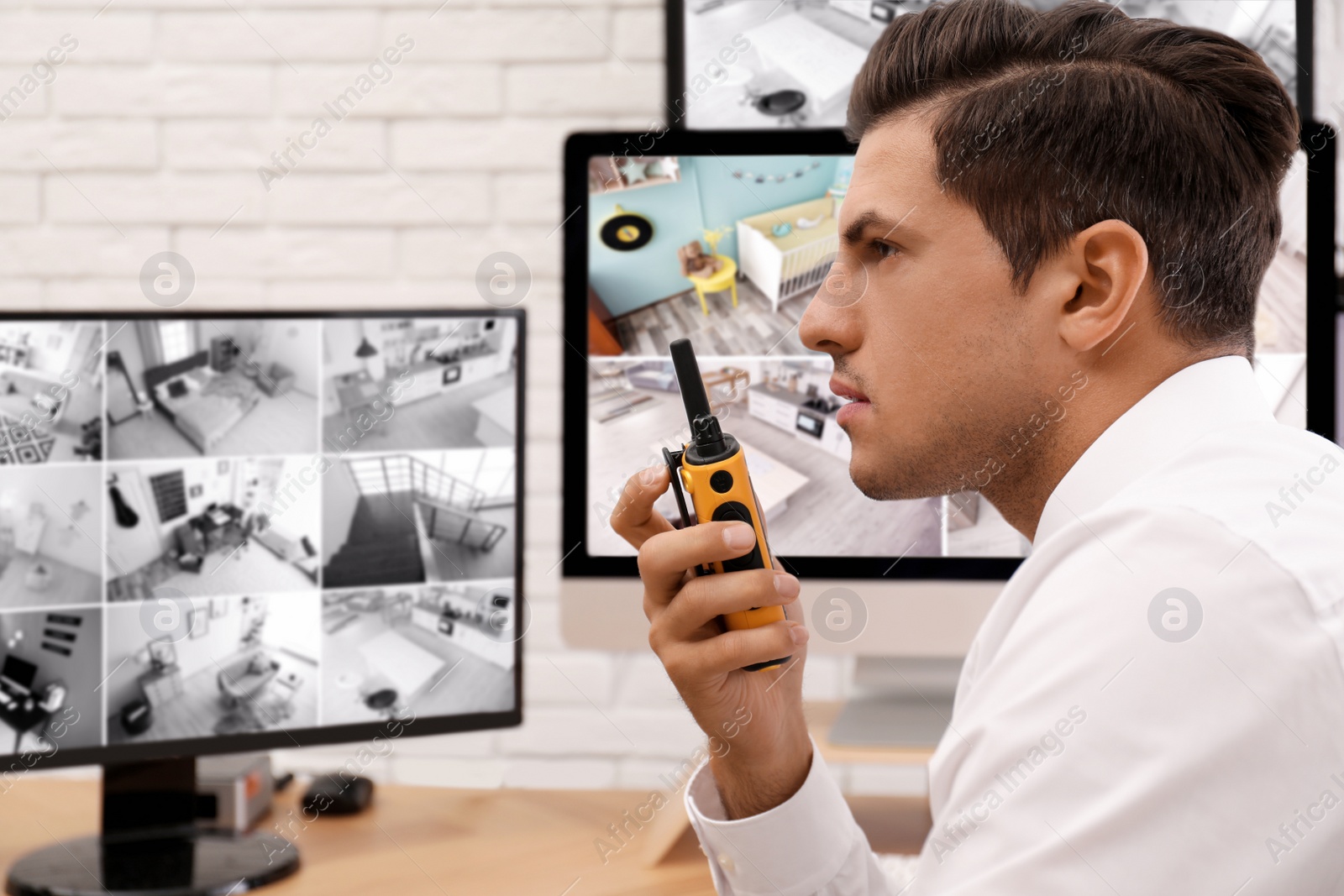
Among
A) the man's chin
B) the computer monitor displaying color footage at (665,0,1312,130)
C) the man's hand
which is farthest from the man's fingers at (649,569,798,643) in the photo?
the computer monitor displaying color footage at (665,0,1312,130)

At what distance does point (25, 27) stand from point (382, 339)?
A: 2.72ft

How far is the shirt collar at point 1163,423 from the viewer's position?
539 mm

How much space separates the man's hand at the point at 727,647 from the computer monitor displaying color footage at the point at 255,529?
0.95 ft

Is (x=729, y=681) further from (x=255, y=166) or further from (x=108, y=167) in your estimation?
(x=108, y=167)

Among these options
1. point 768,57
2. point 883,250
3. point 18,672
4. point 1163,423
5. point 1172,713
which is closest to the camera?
point 1172,713

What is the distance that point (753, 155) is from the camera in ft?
2.88

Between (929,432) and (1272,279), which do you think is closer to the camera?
(929,432)

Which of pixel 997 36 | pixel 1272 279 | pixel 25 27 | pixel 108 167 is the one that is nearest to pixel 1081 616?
pixel 997 36

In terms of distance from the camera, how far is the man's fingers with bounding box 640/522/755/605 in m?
0.55

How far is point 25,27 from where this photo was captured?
127 centimetres

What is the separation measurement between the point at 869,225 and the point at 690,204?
0.90 feet

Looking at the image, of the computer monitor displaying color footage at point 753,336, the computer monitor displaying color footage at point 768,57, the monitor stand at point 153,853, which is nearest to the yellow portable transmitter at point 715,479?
the computer monitor displaying color footage at point 753,336

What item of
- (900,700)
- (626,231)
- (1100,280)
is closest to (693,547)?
(1100,280)

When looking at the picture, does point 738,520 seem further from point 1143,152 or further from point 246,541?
point 246,541
